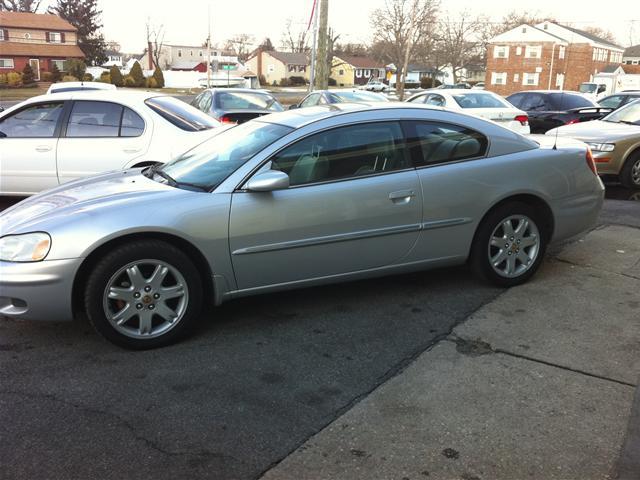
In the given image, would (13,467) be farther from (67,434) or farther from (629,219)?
(629,219)

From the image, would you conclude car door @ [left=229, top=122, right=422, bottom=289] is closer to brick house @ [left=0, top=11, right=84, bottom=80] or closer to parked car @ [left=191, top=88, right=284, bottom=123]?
parked car @ [left=191, top=88, right=284, bottom=123]

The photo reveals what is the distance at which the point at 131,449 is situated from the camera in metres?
2.82

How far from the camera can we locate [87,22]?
251ft

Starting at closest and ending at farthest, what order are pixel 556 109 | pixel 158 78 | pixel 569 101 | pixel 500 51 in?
1. pixel 556 109
2. pixel 569 101
3. pixel 158 78
4. pixel 500 51

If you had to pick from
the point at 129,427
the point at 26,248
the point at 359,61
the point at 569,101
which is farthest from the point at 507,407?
the point at 359,61

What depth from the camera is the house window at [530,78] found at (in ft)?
217

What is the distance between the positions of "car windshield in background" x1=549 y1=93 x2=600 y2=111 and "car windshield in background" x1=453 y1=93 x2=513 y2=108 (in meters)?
2.17

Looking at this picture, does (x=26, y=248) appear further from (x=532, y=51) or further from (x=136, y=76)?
(x=532, y=51)

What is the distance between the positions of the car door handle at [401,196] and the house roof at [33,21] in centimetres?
7137

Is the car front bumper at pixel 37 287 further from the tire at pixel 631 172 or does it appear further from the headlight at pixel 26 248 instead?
the tire at pixel 631 172

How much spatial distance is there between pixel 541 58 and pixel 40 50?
173ft

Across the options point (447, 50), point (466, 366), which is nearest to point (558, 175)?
point (466, 366)

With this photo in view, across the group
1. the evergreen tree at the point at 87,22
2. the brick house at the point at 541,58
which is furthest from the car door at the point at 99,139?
the evergreen tree at the point at 87,22

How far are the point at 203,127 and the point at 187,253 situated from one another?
396 centimetres
